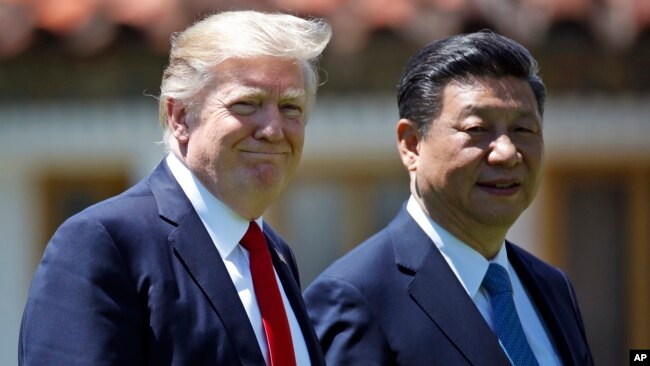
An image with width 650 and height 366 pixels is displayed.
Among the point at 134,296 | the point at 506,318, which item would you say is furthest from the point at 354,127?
the point at 134,296

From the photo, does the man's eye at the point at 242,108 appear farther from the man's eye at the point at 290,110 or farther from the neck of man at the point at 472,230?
the neck of man at the point at 472,230

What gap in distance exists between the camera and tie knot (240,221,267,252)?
342 cm

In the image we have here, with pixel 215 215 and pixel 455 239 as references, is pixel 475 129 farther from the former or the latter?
pixel 215 215

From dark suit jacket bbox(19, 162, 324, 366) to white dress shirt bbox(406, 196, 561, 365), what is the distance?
2.52 feet

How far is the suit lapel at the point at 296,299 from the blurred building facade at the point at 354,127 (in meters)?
3.47

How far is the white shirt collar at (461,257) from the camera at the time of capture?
3.78m

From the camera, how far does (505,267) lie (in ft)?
12.7

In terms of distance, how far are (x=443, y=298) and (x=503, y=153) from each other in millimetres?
414

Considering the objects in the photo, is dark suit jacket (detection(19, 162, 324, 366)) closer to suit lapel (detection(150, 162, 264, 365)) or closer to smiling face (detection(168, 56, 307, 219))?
suit lapel (detection(150, 162, 264, 365))

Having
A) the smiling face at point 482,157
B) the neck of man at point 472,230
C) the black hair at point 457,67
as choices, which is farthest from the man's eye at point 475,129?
the neck of man at point 472,230

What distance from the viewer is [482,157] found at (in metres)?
3.73

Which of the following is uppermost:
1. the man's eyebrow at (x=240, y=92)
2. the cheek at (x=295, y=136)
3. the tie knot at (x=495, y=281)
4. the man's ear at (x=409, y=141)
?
the man's eyebrow at (x=240, y=92)

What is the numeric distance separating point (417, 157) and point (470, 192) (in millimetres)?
201

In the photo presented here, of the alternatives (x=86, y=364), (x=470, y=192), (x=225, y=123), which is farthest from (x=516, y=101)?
(x=86, y=364)
